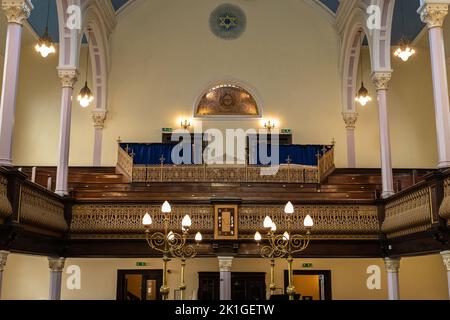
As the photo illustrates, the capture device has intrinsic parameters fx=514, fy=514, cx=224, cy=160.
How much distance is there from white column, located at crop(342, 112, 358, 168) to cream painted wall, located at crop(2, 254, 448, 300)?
206 inches

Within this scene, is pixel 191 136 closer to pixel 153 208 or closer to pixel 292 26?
pixel 292 26

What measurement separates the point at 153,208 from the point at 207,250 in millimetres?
1680

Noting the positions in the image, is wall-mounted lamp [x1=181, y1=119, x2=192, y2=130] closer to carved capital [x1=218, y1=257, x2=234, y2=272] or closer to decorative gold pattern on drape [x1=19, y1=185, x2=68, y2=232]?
decorative gold pattern on drape [x1=19, y1=185, x2=68, y2=232]

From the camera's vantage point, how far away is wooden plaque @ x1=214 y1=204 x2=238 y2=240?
12.3 m

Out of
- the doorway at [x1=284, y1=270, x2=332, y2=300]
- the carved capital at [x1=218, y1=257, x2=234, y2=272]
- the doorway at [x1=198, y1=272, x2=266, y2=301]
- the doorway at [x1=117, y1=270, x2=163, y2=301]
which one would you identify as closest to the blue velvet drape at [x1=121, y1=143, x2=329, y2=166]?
the doorway at [x1=284, y1=270, x2=332, y2=300]

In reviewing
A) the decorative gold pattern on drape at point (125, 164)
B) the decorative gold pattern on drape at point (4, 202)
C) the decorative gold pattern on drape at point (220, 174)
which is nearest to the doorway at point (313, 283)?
Answer: the decorative gold pattern on drape at point (220, 174)

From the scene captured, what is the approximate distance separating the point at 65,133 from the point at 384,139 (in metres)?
8.42

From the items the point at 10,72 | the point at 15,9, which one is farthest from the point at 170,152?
the point at 15,9

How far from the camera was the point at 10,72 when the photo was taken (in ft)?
33.7

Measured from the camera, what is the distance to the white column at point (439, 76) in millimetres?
10251

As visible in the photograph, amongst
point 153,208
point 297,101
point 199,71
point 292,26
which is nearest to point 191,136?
point 199,71

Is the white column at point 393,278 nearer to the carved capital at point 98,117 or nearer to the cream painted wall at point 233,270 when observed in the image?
the cream painted wall at point 233,270

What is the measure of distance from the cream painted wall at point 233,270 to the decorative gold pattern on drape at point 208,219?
3646 millimetres

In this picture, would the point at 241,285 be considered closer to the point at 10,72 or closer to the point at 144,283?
the point at 144,283
